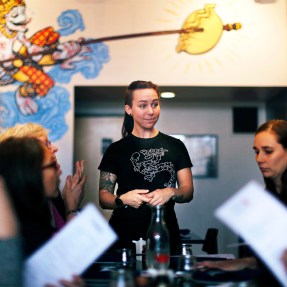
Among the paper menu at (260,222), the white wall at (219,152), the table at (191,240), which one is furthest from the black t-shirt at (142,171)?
the white wall at (219,152)

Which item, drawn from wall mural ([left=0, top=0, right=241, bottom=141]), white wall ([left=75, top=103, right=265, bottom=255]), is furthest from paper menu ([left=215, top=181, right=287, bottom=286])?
white wall ([left=75, top=103, right=265, bottom=255])

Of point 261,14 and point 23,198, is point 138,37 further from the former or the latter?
point 23,198

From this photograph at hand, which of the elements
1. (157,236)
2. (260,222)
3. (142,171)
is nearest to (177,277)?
(157,236)

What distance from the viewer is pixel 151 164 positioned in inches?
107

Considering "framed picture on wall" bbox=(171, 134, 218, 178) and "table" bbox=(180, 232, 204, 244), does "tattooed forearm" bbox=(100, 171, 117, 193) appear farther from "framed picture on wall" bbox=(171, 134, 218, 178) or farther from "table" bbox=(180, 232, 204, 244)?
"framed picture on wall" bbox=(171, 134, 218, 178)

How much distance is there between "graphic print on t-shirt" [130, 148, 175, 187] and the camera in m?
2.71

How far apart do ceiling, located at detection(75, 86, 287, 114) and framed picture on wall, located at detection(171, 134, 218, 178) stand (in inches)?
18.7

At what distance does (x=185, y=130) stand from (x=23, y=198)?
15.5 feet

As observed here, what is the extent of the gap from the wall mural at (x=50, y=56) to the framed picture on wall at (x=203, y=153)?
5.41 ft

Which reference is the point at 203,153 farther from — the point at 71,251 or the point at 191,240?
the point at 71,251

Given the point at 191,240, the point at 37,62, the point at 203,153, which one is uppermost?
the point at 37,62

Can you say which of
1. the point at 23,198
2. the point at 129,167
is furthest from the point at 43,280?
the point at 129,167

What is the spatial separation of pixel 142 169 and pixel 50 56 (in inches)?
92.0

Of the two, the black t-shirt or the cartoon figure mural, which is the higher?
the cartoon figure mural
